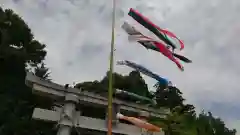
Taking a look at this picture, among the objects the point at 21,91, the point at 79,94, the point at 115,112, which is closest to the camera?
the point at 79,94

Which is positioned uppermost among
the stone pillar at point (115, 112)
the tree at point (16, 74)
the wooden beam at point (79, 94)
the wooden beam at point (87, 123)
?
the tree at point (16, 74)

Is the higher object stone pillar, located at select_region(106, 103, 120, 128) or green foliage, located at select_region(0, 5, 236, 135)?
green foliage, located at select_region(0, 5, 236, 135)

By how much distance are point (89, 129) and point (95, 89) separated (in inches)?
364

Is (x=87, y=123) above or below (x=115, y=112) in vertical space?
below

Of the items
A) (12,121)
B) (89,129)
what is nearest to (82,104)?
(89,129)

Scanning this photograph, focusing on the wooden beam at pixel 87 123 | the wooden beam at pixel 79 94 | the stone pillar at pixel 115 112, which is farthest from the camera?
the stone pillar at pixel 115 112

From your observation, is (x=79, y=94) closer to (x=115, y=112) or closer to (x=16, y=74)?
(x=115, y=112)

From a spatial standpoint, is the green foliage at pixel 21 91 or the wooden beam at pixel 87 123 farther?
the green foliage at pixel 21 91

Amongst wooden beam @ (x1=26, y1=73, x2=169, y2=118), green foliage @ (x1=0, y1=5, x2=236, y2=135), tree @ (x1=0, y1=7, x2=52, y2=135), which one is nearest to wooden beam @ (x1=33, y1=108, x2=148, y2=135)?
wooden beam @ (x1=26, y1=73, x2=169, y2=118)

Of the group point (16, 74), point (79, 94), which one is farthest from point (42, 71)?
point (79, 94)

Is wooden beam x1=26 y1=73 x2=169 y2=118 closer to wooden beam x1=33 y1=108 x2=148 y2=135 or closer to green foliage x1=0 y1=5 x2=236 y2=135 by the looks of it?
wooden beam x1=33 y1=108 x2=148 y2=135

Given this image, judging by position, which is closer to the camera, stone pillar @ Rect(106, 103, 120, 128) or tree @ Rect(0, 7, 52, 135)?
stone pillar @ Rect(106, 103, 120, 128)

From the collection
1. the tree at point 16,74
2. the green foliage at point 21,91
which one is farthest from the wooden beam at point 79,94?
the tree at point 16,74

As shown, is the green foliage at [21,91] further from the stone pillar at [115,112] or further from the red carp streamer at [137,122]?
the stone pillar at [115,112]
